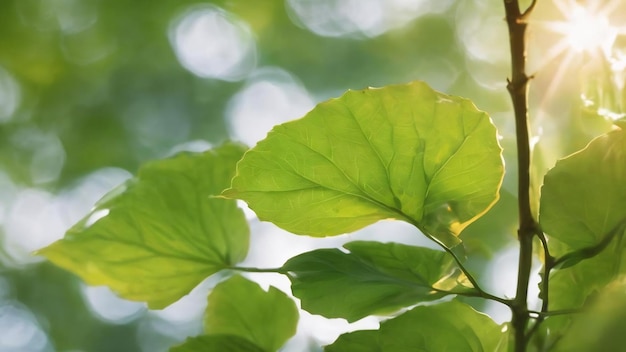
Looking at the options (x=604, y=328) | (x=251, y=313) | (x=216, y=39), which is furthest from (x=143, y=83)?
(x=604, y=328)

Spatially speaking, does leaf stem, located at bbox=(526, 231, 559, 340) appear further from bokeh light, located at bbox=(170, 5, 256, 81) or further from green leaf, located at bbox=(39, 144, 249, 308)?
bokeh light, located at bbox=(170, 5, 256, 81)

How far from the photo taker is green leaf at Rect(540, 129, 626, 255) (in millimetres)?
255

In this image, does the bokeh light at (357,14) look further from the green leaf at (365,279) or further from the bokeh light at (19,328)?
the green leaf at (365,279)

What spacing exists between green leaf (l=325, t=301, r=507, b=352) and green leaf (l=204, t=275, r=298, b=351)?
10 centimetres

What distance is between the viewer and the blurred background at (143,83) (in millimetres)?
2107

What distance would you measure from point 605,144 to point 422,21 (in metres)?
2.04

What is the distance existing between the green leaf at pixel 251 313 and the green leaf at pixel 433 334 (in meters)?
0.10

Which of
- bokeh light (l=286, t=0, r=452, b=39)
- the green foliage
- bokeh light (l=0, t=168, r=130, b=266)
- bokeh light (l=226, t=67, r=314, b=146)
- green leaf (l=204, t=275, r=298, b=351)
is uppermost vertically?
bokeh light (l=286, t=0, r=452, b=39)

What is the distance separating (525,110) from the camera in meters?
0.27

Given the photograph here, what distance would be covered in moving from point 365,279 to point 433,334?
4 cm

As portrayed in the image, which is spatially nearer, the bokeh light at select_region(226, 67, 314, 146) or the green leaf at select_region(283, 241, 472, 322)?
the green leaf at select_region(283, 241, 472, 322)

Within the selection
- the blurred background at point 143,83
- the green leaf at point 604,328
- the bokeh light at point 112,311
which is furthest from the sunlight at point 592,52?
the bokeh light at point 112,311

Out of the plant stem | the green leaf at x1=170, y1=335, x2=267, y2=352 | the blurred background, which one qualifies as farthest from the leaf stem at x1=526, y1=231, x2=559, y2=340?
the blurred background

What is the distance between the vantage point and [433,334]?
0.95ft
